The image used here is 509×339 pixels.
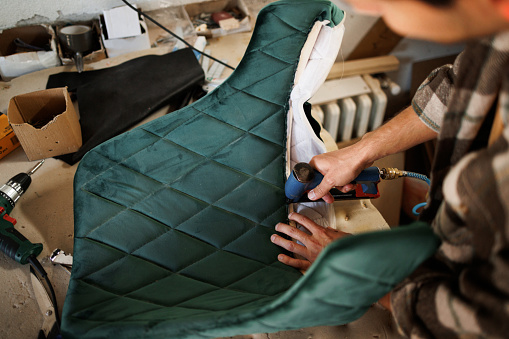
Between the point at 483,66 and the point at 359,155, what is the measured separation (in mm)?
437

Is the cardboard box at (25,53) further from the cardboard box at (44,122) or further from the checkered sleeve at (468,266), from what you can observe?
the checkered sleeve at (468,266)

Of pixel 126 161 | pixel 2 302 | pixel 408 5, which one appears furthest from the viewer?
pixel 126 161

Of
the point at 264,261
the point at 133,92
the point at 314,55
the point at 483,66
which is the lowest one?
the point at 264,261

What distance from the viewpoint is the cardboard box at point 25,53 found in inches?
54.6

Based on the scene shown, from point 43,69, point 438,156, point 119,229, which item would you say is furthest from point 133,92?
point 438,156

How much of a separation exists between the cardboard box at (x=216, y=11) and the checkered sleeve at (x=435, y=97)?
922 mm

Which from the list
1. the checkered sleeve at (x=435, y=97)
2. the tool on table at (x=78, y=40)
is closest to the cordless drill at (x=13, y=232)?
the tool on table at (x=78, y=40)

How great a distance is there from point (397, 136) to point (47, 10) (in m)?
1.30

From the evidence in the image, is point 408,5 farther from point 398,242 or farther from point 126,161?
point 126,161

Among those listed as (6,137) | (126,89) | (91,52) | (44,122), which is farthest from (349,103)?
(6,137)

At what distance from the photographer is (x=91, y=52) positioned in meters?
1.46

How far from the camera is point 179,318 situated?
0.67 m

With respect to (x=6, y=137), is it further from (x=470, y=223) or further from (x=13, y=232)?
(x=470, y=223)

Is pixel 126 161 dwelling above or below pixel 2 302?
above
